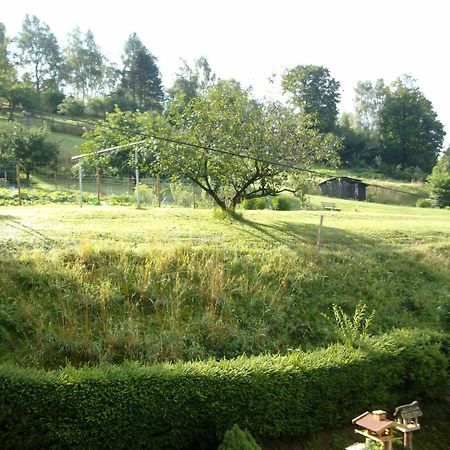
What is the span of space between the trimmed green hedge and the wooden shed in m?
35.5

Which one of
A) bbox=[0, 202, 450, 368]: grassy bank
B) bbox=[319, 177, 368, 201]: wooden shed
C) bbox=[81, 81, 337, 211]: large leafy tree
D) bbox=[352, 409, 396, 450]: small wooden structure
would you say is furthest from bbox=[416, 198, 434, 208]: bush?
bbox=[352, 409, 396, 450]: small wooden structure

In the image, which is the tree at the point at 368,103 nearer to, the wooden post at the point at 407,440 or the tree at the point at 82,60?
the tree at the point at 82,60

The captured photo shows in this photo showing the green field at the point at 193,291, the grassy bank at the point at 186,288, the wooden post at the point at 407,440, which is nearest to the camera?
the wooden post at the point at 407,440

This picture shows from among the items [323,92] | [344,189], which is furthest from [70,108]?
[323,92]

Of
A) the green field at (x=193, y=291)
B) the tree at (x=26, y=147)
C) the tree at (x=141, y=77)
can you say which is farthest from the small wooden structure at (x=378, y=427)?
the tree at (x=141, y=77)

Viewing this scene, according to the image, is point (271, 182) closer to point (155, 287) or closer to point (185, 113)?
point (185, 113)

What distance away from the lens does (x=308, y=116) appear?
52.5 ft

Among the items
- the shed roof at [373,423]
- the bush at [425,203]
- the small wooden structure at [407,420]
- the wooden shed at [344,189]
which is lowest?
the small wooden structure at [407,420]

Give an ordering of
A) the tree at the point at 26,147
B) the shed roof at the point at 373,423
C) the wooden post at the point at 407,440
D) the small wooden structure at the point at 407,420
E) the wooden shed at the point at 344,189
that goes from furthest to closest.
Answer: the wooden shed at the point at 344,189, the tree at the point at 26,147, the wooden post at the point at 407,440, the small wooden structure at the point at 407,420, the shed roof at the point at 373,423

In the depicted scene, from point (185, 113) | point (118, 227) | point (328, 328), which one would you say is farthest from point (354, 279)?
point (185, 113)

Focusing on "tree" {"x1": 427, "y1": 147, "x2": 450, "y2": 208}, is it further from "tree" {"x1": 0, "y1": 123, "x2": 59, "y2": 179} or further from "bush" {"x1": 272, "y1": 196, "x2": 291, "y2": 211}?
"tree" {"x1": 0, "y1": 123, "x2": 59, "y2": 179}

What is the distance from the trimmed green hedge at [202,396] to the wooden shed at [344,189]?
3547cm

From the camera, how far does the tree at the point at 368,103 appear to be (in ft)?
225

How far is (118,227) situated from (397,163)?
184ft
